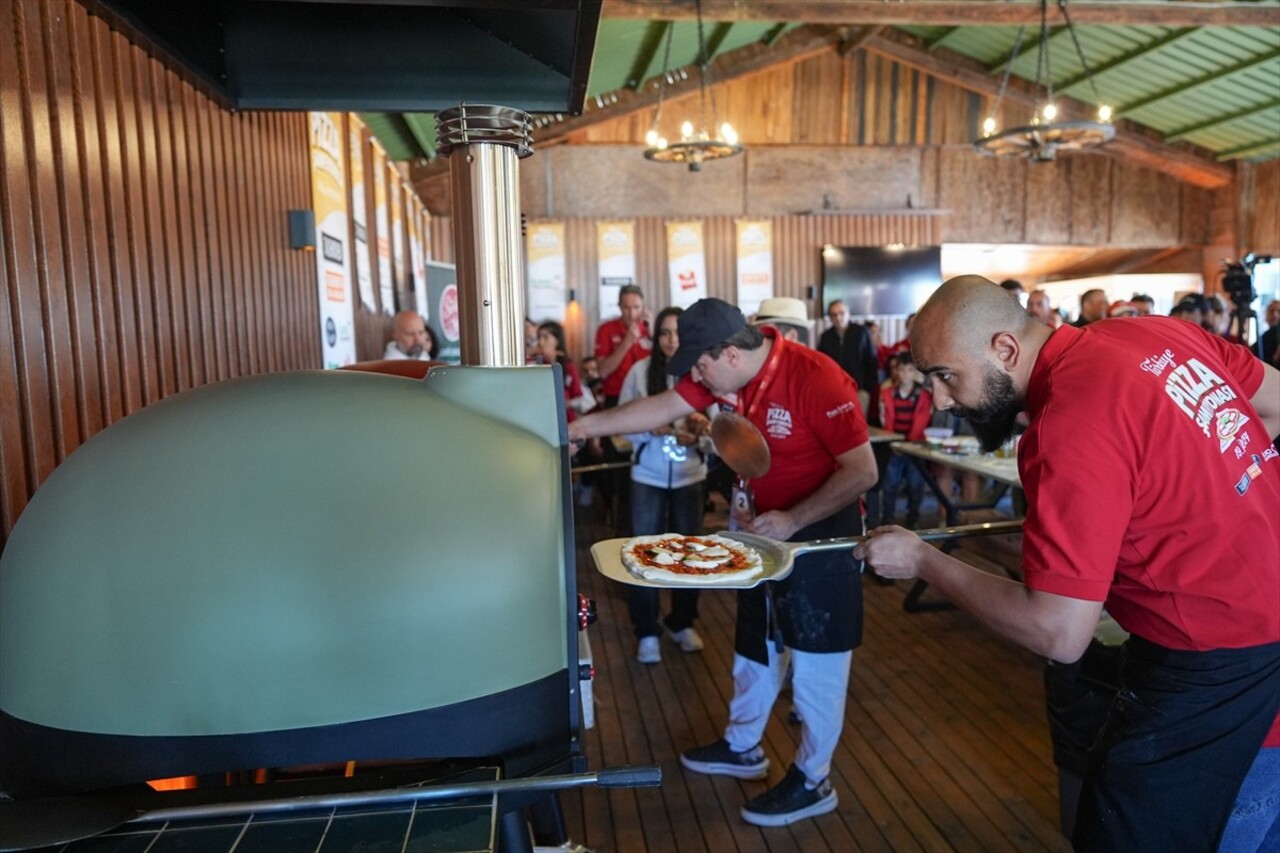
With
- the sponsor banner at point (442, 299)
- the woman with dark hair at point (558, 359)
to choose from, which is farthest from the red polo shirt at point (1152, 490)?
the sponsor banner at point (442, 299)

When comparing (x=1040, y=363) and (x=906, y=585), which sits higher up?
(x=1040, y=363)

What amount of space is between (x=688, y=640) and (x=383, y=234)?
4.63 m

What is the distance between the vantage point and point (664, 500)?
13.9ft

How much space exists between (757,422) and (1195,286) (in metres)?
13.6

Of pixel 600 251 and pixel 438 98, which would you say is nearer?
pixel 438 98

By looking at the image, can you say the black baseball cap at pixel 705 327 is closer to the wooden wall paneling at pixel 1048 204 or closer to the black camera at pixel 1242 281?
the black camera at pixel 1242 281

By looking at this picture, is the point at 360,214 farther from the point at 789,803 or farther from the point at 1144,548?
the point at 1144,548

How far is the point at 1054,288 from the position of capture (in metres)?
15.3

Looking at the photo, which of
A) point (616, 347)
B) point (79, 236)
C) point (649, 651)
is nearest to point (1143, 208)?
point (616, 347)

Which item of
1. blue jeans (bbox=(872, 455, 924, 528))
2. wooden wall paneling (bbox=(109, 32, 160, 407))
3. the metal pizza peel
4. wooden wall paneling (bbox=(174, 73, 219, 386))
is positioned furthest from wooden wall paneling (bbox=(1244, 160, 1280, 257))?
wooden wall paneling (bbox=(109, 32, 160, 407))

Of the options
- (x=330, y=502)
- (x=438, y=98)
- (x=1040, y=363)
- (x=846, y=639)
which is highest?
(x=438, y=98)

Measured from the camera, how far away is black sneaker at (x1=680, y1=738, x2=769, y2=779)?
308 cm

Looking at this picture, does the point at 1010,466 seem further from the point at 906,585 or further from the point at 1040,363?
the point at 1040,363

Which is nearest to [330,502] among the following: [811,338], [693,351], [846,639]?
[693,351]
